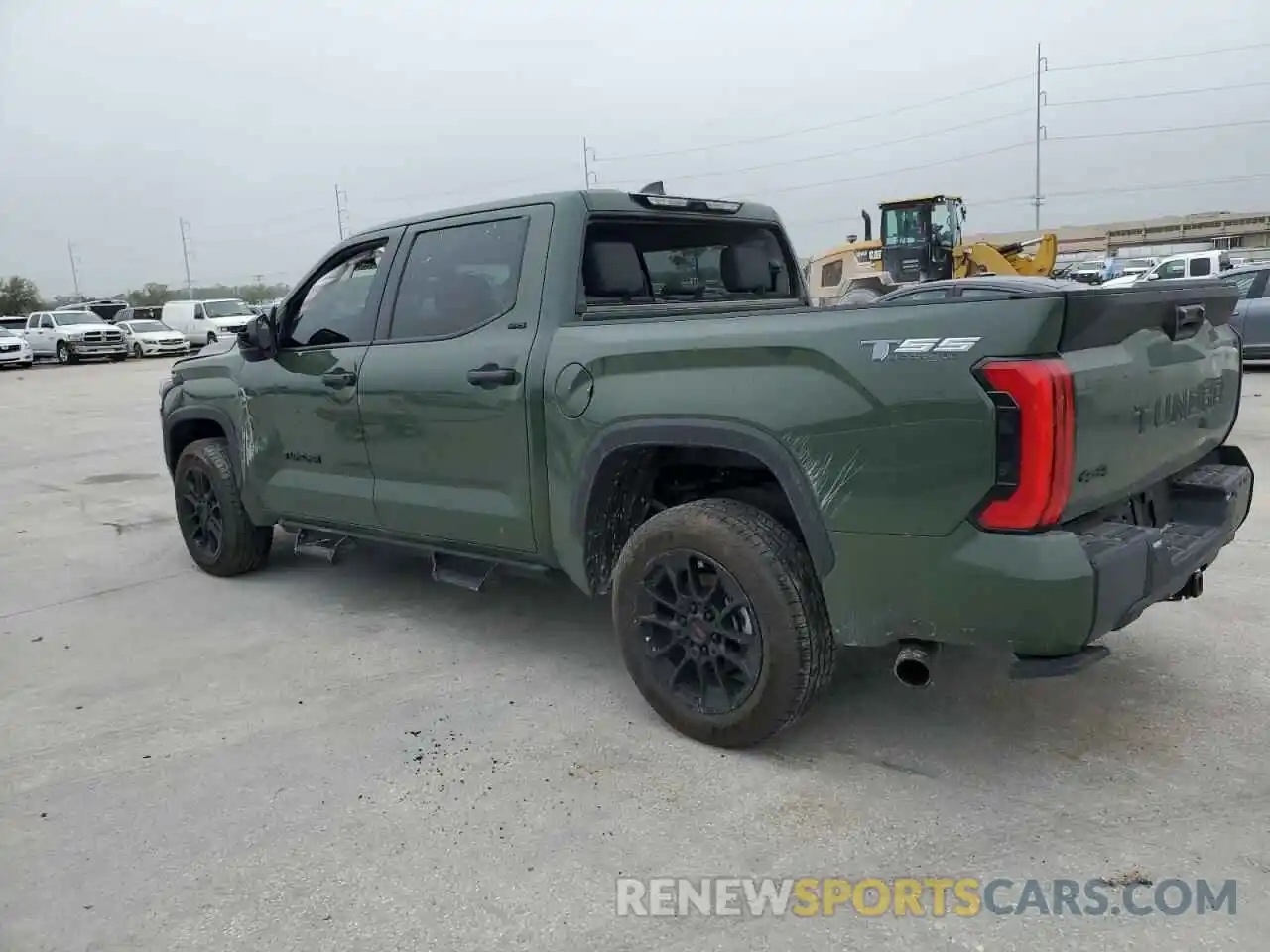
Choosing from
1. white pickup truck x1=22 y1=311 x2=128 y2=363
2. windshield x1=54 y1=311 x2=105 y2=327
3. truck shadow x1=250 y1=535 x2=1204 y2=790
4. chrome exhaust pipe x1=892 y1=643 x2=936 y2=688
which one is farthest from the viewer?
windshield x1=54 y1=311 x2=105 y2=327

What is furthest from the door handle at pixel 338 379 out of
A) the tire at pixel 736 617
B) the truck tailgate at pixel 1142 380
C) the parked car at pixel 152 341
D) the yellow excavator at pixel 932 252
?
the parked car at pixel 152 341

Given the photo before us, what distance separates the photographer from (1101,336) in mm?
2725

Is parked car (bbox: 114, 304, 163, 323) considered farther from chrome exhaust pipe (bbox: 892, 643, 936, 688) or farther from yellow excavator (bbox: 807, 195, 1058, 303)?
chrome exhaust pipe (bbox: 892, 643, 936, 688)

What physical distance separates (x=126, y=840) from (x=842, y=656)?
2784 millimetres

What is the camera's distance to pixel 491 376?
3.89m

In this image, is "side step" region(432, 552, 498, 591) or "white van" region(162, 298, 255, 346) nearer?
"side step" region(432, 552, 498, 591)

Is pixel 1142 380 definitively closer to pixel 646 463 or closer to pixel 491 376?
pixel 646 463

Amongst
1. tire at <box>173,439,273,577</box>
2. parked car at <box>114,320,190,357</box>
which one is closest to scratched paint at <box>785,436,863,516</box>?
tire at <box>173,439,273,577</box>

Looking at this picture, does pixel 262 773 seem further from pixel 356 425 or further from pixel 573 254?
pixel 573 254

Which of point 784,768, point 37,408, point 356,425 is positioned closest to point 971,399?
point 784,768

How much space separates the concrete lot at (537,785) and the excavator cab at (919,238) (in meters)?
18.7

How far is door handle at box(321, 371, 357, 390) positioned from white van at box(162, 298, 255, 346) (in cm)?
3179

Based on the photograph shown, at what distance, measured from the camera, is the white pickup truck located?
31672mm

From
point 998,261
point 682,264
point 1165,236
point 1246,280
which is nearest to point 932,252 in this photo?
point 998,261
